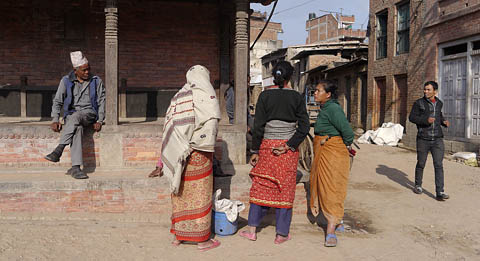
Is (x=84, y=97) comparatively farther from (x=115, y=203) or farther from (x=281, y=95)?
(x=281, y=95)

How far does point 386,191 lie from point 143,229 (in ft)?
15.4

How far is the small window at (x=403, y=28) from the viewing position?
47.8 feet

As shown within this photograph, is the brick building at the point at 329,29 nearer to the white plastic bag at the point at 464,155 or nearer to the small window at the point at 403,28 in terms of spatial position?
the small window at the point at 403,28

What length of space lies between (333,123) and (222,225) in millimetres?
1671

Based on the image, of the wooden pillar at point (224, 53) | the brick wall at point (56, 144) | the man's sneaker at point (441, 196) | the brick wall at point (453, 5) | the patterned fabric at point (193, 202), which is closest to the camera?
the patterned fabric at point (193, 202)

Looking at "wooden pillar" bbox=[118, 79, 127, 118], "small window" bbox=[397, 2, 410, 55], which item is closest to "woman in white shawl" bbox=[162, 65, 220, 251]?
"wooden pillar" bbox=[118, 79, 127, 118]

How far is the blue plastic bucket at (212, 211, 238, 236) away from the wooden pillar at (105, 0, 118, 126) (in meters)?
2.50

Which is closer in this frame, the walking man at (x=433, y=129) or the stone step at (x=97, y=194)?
the stone step at (x=97, y=194)

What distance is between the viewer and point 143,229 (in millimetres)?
4785

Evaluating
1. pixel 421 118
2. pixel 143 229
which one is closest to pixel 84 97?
pixel 143 229

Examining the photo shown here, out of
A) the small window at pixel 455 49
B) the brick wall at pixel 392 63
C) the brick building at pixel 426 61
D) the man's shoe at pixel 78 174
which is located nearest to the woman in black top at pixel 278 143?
the man's shoe at pixel 78 174

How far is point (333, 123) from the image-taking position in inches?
176

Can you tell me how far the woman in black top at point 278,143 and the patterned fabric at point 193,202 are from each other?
572mm

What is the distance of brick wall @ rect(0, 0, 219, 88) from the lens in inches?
351
